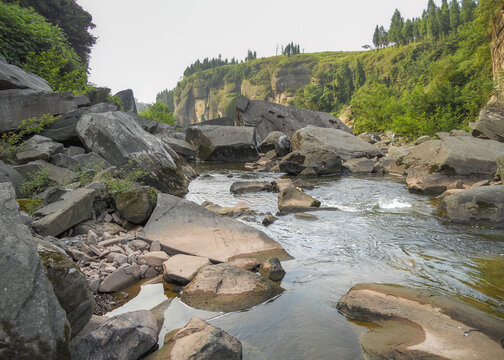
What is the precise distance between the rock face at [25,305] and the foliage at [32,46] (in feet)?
38.8

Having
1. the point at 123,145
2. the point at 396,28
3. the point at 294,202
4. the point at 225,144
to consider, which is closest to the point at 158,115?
the point at 225,144

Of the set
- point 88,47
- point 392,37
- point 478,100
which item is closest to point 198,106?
point 392,37

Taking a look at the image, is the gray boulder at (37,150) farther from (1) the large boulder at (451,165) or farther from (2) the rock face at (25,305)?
(1) the large boulder at (451,165)

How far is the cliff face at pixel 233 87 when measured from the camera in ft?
393

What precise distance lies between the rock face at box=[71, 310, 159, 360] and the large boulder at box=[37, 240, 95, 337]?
172mm

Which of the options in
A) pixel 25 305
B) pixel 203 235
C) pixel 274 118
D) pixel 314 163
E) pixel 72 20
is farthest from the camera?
pixel 274 118

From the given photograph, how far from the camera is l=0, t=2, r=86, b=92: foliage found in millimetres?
11344

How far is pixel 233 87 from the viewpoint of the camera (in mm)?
144625

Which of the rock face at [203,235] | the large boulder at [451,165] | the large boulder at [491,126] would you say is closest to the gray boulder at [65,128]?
the rock face at [203,235]

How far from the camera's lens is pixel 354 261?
506 centimetres

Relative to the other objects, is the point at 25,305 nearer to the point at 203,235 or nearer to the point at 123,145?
the point at 203,235

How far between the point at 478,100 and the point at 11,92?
960 inches

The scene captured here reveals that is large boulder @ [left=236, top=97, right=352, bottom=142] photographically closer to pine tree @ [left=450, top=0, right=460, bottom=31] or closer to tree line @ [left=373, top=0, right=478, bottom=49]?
tree line @ [left=373, top=0, right=478, bottom=49]

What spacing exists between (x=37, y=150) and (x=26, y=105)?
2283mm
